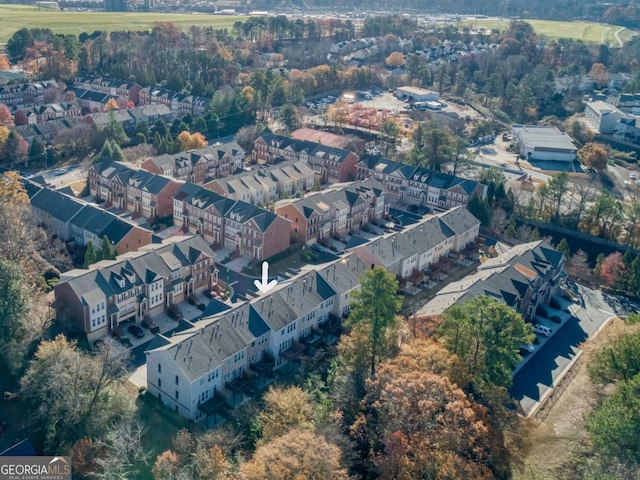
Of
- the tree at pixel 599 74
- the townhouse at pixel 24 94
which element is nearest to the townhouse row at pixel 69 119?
the townhouse at pixel 24 94

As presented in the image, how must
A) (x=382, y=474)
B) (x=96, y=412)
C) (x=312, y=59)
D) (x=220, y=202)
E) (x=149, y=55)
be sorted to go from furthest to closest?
1. (x=312, y=59)
2. (x=149, y=55)
3. (x=220, y=202)
4. (x=96, y=412)
5. (x=382, y=474)

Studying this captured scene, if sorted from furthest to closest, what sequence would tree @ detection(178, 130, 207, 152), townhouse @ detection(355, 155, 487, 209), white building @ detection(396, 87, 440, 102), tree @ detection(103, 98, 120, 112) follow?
white building @ detection(396, 87, 440, 102) < tree @ detection(103, 98, 120, 112) < tree @ detection(178, 130, 207, 152) < townhouse @ detection(355, 155, 487, 209)

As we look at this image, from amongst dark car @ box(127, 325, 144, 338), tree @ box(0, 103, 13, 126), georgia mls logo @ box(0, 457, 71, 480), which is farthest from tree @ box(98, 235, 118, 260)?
tree @ box(0, 103, 13, 126)

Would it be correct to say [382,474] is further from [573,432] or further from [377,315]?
[573,432]

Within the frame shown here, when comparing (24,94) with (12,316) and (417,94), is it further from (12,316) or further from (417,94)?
(417,94)

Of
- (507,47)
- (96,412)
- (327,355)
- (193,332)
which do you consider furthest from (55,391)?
(507,47)

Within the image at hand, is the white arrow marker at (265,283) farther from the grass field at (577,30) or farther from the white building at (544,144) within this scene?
the grass field at (577,30)

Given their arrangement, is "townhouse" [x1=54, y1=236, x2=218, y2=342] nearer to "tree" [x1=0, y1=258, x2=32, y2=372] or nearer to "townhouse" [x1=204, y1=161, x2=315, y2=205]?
"tree" [x1=0, y1=258, x2=32, y2=372]
